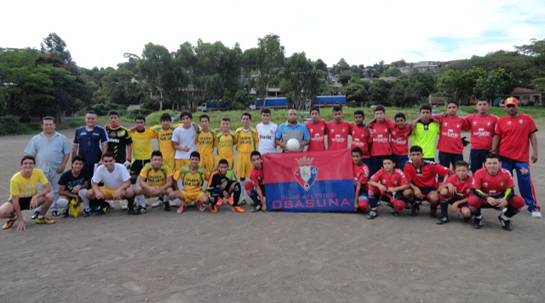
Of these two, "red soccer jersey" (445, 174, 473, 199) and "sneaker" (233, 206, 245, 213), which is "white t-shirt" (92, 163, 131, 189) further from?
"red soccer jersey" (445, 174, 473, 199)

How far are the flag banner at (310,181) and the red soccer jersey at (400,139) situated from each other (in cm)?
112

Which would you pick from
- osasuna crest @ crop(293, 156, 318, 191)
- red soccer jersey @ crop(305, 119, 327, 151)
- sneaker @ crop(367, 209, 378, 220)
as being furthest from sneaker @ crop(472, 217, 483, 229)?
red soccer jersey @ crop(305, 119, 327, 151)

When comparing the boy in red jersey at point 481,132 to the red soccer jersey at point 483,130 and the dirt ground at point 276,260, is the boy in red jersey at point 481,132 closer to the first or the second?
the red soccer jersey at point 483,130

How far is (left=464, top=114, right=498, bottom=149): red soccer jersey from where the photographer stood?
6453mm

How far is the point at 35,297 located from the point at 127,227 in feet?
7.39

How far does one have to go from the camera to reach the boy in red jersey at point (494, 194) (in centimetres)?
507

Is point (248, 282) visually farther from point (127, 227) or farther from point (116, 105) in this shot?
point (116, 105)

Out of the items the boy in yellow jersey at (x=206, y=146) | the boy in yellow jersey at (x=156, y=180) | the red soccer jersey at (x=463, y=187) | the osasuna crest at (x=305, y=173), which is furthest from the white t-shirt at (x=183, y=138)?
the red soccer jersey at (x=463, y=187)

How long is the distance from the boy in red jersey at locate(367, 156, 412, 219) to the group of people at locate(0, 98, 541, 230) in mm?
18

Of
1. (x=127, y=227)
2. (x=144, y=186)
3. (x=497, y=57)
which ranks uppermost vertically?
(x=497, y=57)

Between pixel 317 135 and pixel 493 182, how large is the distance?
130 inches

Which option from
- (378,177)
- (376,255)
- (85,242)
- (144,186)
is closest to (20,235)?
(85,242)

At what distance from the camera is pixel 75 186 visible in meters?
6.43

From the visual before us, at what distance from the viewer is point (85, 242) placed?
4.84 m
